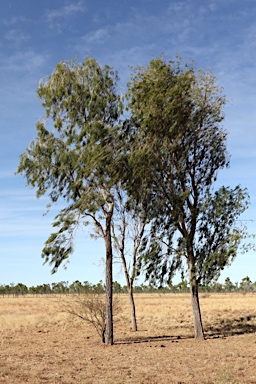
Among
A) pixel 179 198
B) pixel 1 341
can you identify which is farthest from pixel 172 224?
pixel 1 341

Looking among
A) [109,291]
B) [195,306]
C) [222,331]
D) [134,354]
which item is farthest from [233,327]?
[134,354]

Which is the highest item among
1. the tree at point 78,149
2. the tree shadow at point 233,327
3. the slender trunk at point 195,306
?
the tree at point 78,149

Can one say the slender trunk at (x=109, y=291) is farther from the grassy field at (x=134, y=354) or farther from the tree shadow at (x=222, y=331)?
the tree shadow at (x=222, y=331)

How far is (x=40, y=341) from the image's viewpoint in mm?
25281

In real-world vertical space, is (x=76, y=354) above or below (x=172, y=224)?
below

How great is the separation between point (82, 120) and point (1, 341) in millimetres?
13294

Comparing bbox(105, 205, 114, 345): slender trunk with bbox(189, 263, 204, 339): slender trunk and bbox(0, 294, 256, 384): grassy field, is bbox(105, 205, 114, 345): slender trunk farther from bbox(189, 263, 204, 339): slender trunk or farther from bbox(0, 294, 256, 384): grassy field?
bbox(189, 263, 204, 339): slender trunk

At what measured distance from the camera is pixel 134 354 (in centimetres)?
1886

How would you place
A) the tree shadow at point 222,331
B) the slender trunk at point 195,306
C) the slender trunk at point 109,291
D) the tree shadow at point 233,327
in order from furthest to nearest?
1. the tree shadow at point 233,327
2. the tree shadow at point 222,331
3. the slender trunk at point 195,306
4. the slender trunk at point 109,291

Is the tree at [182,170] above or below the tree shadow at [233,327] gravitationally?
above

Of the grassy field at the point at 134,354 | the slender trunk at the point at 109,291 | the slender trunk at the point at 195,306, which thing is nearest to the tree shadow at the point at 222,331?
the grassy field at the point at 134,354

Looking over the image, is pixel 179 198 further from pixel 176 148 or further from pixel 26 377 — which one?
pixel 26 377

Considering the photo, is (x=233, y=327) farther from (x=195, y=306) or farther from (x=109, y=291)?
(x=109, y=291)

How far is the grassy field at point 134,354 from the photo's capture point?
45.6 feet
